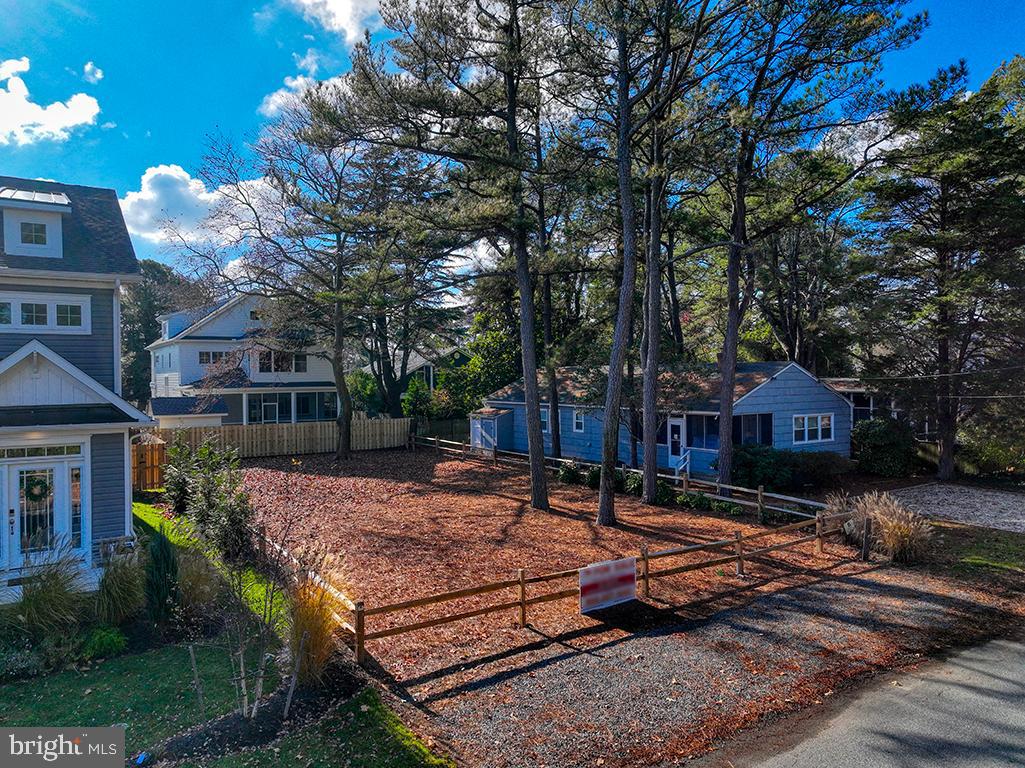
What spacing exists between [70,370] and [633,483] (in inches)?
627

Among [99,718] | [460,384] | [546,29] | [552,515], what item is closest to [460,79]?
[546,29]

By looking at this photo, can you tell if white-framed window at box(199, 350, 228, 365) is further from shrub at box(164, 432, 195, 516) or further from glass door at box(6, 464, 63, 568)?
glass door at box(6, 464, 63, 568)

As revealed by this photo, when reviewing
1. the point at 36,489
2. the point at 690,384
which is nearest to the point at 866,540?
the point at 690,384

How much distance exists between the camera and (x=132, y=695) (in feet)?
22.4

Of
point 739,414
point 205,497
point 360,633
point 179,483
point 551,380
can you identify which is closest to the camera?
point 360,633

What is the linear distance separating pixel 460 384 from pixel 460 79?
22120mm

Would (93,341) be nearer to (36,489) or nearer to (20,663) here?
(36,489)

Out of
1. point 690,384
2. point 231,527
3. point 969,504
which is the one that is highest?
point 690,384

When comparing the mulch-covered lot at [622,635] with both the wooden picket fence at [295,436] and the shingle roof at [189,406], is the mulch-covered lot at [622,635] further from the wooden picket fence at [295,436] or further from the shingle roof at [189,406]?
the shingle roof at [189,406]

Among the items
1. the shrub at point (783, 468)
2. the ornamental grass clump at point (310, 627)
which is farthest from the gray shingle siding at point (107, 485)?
the shrub at point (783, 468)

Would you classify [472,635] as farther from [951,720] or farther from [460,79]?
[460,79]

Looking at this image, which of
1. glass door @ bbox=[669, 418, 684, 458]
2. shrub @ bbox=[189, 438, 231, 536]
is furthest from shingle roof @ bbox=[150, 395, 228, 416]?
glass door @ bbox=[669, 418, 684, 458]

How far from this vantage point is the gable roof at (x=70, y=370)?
35.3 feet

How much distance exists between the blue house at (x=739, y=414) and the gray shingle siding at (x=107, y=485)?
14320 mm
